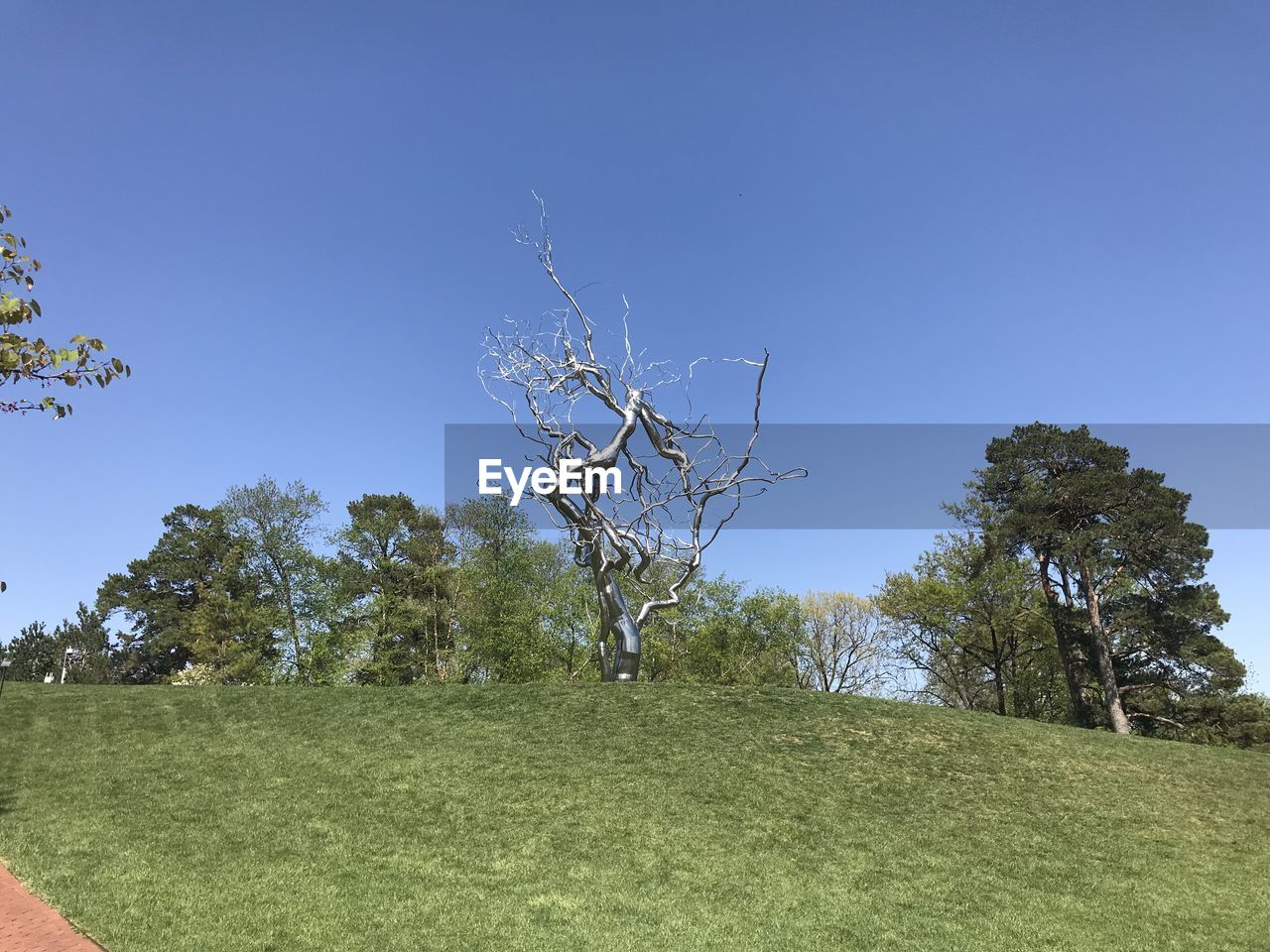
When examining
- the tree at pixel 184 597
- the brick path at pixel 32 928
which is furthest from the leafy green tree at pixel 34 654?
the brick path at pixel 32 928

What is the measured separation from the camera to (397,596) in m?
35.4

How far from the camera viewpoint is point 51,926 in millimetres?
6656

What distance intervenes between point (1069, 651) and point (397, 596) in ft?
91.1

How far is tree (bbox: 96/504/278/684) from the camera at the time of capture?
119 feet

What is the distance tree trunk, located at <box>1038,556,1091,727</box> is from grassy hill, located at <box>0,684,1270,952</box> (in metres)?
12.8

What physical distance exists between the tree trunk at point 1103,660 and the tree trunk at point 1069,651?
794 millimetres

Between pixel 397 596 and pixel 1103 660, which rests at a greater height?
pixel 397 596

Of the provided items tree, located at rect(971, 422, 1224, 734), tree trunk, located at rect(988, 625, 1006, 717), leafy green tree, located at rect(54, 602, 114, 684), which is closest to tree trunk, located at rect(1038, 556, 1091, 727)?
tree, located at rect(971, 422, 1224, 734)

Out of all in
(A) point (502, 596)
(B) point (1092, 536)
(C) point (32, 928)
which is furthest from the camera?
(A) point (502, 596)

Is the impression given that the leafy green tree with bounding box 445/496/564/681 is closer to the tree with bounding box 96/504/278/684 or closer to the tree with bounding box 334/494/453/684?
A: the tree with bounding box 334/494/453/684

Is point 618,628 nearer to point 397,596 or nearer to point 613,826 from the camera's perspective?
point 613,826

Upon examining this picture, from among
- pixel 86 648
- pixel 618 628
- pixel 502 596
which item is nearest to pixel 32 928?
pixel 618 628

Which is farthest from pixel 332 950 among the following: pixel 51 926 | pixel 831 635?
pixel 831 635

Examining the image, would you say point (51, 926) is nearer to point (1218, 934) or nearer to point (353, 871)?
point (353, 871)
